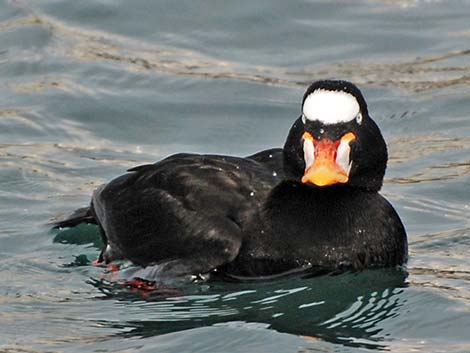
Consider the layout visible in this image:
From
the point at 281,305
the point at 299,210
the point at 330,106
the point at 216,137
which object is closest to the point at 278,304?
the point at 281,305

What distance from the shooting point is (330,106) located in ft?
23.9

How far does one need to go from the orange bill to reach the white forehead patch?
0.30ft

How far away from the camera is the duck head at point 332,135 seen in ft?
23.8

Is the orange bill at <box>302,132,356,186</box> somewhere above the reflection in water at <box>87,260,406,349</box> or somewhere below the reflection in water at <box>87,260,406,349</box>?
above

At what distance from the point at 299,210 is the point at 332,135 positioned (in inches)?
18.4

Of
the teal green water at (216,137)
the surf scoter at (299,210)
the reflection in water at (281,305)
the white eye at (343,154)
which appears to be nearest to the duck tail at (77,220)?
the teal green water at (216,137)

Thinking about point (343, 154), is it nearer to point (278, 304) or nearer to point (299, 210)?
point (299, 210)

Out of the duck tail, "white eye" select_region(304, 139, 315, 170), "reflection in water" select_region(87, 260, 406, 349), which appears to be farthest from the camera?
the duck tail

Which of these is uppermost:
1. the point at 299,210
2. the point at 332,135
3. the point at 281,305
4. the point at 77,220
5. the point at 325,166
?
the point at 332,135

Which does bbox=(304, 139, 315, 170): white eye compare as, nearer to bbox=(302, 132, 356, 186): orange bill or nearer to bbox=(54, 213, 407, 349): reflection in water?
bbox=(302, 132, 356, 186): orange bill

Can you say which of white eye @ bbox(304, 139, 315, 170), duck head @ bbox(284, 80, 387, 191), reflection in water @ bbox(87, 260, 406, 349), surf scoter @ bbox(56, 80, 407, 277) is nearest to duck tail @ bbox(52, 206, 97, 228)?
surf scoter @ bbox(56, 80, 407, 277)

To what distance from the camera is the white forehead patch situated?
7.29 metres

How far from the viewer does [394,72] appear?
11539mm

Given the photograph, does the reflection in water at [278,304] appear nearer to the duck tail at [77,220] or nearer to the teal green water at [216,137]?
the teal green water at [216,137]
